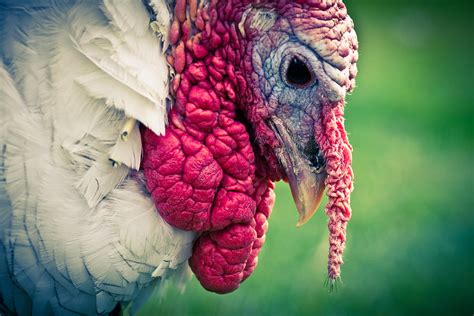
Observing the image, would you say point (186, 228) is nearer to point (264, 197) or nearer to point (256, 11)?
point (264, 197)

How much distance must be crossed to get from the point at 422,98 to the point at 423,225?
1743mm

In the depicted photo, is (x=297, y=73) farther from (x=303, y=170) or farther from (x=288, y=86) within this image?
(x=303, y=170)

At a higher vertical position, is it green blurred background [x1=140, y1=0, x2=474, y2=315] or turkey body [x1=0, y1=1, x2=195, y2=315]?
turkey body [x1=0, y1=1, x2=195, y2=315]

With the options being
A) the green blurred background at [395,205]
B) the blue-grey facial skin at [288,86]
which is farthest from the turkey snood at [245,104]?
the green blurred background at [395,205]

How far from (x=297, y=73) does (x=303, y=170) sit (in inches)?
11.6

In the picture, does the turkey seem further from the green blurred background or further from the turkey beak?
the green blurred background

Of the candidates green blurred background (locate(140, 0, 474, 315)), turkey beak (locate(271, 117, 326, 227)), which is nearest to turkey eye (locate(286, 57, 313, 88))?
turkey beak (locate(271, 117, 326, 227))

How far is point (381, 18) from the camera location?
653 cm

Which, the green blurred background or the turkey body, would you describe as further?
the green blurred background

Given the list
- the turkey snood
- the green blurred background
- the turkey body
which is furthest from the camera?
the green blurred background

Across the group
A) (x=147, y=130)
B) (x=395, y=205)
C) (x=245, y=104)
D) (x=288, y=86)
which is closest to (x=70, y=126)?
(x=147, y=130)

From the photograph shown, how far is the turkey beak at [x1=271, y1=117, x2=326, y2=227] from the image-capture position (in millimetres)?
2023

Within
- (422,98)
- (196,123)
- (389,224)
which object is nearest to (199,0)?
(196,123)

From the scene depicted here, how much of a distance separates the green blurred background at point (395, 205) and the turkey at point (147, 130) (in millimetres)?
838
